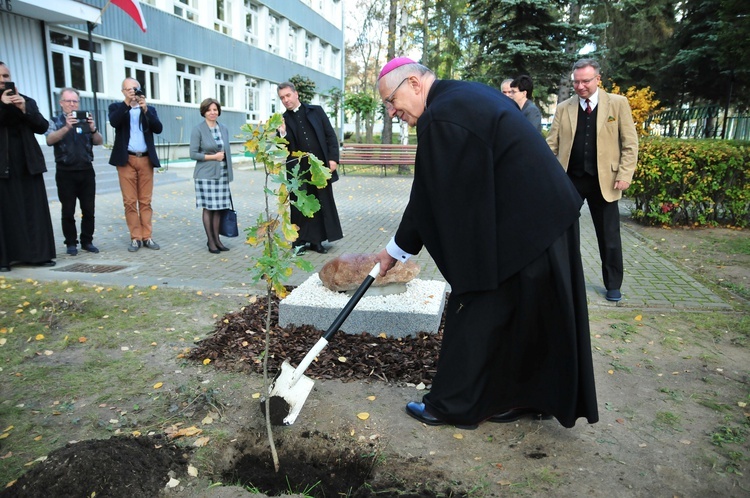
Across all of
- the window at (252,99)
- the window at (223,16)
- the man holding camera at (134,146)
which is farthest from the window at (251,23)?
the man holding camera at (134,146)

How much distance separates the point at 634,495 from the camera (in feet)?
8.73

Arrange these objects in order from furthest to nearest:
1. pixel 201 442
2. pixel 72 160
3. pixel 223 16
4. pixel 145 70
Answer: pixel 223 16, pixel 145 70, pixel 72 160, pixel 201 442

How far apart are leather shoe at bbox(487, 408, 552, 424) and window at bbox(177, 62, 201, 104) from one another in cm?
2154

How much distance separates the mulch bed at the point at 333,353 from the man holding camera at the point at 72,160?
3868 mm

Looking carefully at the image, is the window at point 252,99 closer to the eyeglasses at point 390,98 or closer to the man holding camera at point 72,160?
the man holding camera at point 72,160

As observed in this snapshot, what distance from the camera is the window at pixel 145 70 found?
1922 cm

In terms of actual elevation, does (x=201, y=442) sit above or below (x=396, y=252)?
below

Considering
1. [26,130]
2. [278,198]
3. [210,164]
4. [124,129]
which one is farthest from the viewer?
[210,164]

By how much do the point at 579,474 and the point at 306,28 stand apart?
36.1m

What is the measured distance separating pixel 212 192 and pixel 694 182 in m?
7.64

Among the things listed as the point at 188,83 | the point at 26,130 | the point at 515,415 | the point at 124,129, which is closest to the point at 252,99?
the point at 188,83

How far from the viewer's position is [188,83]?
2280cm

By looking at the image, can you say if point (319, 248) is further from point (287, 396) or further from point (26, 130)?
point (287, 396)

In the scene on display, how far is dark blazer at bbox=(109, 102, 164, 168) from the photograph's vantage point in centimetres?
722
